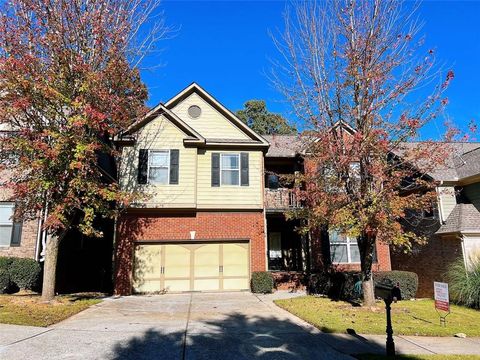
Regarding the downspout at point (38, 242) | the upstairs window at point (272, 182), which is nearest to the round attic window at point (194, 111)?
the upstairs window at point (272, 182)

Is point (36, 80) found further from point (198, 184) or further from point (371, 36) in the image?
point (371, 36)

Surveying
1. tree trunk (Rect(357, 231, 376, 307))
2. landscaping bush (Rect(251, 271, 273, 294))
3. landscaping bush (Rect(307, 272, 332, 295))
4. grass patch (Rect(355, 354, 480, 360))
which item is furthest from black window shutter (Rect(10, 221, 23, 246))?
grass patch (Rect(355, 354, 480, 360))

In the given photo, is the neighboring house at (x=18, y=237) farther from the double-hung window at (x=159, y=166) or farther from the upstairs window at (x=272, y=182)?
the upstairs window at (x=272, y=182)

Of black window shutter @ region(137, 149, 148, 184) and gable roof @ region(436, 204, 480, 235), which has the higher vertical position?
black window shutter @ region(137, 149, 148, 184)

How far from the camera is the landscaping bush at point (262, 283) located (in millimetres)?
15727

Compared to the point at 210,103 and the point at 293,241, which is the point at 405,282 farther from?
the point at 210,103

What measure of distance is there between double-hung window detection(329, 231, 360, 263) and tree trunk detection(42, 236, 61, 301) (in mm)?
11712

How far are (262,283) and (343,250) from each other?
4398 mm

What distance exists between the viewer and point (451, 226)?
15992mm

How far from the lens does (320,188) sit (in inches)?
510

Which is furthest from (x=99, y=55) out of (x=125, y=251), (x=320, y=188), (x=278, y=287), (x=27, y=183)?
(x=278, y=287)

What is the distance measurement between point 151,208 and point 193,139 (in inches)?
145

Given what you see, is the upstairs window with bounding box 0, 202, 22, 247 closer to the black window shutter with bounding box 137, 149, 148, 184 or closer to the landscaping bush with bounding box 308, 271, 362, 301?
the black window shutter with bounding box 137, 149, 148, 184

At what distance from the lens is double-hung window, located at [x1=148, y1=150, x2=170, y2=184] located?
16.5 metres
